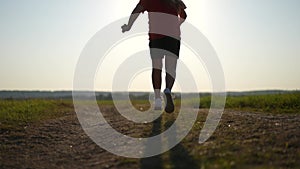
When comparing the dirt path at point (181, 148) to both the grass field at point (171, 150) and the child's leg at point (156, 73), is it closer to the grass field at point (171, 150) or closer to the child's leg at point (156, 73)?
the grass field at point (171, 150)

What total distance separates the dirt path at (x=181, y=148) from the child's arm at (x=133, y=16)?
5.65 feet

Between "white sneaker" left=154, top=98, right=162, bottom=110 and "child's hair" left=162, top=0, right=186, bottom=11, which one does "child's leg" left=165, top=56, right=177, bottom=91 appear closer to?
"white sneaker" left=154, top=98, right=162, bottom=110

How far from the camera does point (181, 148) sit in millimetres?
5203

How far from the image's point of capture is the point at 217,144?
5.24 m

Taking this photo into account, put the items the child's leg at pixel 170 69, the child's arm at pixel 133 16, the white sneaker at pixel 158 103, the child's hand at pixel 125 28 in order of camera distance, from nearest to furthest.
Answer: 1. the child's leg at pixel 170 69
2. the white sneaker at pixel 158 103
3. the child's arm at pixel 133 16
4. the child's hand at pixel 125 28

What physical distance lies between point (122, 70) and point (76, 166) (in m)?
3.25

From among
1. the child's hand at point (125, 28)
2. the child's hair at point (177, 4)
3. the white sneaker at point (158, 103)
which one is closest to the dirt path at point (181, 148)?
the white sneaker at point (158, 103)

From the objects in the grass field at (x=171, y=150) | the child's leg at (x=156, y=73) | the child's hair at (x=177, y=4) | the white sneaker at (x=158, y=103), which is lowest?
the grass field at (x=171, y=150)

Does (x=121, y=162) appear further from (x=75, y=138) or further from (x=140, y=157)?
(x=75, y=138)

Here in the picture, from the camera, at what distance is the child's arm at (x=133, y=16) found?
25.9 ft

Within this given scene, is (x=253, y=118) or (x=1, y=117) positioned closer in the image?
(x=253, y=118)

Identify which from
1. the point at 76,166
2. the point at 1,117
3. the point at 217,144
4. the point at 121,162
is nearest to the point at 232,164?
the point at 217,144

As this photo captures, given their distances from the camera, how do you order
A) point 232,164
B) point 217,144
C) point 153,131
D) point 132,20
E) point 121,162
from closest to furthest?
point 232,164 → point 121,162 → point 217,144 → point 153,131 → point 132,20

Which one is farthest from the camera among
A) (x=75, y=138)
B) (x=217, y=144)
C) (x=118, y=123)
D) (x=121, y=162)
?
(x=118, y=123)
